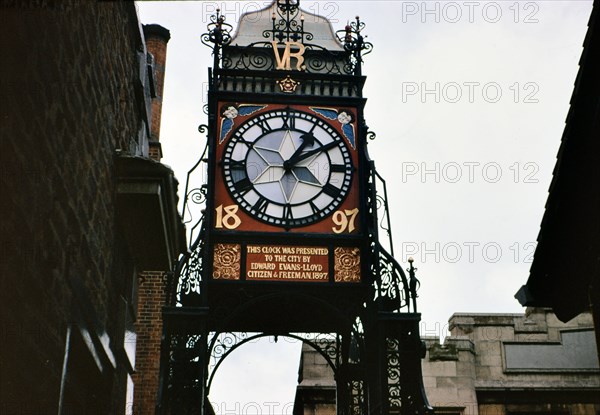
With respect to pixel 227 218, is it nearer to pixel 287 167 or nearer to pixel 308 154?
pixel 287 167

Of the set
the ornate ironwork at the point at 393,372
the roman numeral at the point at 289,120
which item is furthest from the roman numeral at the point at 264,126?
the ornate ironwork at the point at 393,372

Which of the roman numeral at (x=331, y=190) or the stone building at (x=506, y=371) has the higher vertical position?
the roman numeral at (x=331, y=190)

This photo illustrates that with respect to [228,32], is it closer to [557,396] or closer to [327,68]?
[327,68]

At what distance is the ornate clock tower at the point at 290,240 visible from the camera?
9.81m

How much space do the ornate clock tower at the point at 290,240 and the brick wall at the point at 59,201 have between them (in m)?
2.24

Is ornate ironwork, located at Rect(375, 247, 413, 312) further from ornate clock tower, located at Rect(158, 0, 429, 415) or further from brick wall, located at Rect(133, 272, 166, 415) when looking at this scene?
brick wall, located at Rect(133, 272, 166, 415)

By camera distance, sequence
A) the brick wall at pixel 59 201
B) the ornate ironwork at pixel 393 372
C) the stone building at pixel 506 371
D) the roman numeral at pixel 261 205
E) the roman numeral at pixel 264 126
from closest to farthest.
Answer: the brick wall at pixel 59 201, the ornate ironwork at pixel 393 372, the roman numeral at pixel 261 205, the roman numeral at pixel 264 126, the stone building at pixel 506 371

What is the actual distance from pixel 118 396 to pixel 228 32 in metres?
5.81

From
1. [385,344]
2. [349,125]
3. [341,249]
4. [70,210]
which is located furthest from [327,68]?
[70,210]

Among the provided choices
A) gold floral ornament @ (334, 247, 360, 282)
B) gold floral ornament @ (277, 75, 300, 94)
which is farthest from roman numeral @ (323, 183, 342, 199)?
gold floral ornament @ (277, 75, 300, 94)

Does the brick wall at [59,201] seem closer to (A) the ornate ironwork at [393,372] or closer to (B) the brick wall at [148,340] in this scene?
(A) the ornate ironwork at [393,372]

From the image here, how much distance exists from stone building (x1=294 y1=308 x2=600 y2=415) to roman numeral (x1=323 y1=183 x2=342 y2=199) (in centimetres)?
670

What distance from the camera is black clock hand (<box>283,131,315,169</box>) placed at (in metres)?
10.7

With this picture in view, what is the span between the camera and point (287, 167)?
35.0 feet
